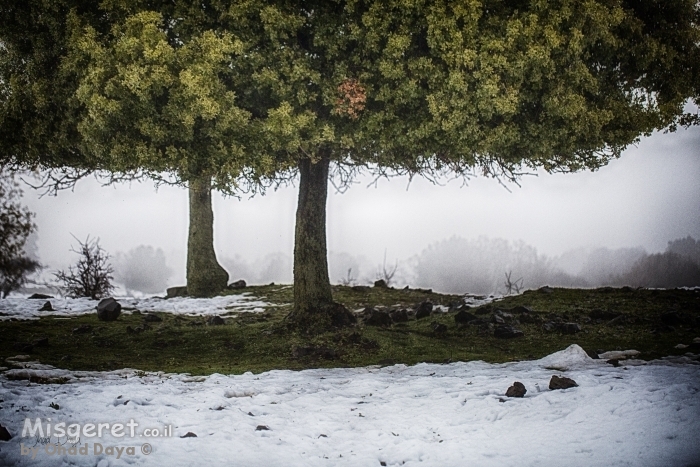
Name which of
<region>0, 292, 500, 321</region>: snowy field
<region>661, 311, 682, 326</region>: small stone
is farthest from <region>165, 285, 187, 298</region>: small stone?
<region>661, 311, 682, 326</region>: small stone

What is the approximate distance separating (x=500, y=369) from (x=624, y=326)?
584 cm

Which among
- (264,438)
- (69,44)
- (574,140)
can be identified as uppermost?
(69,44)

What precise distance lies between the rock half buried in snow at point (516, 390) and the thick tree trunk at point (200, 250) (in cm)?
1585

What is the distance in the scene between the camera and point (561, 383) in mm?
9219

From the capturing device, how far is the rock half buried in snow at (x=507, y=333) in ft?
48.0

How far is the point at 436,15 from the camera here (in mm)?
12367

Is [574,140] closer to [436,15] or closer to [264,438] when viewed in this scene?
[436,15]

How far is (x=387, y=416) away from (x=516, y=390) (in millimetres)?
1998

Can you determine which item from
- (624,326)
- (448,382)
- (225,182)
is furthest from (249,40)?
(624,326)

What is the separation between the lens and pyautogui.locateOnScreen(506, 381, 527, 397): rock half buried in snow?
357 inches

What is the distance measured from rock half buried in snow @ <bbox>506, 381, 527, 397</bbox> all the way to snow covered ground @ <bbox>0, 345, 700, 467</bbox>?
0.51 ft

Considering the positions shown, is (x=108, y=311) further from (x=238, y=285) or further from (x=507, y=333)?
(x=507, y=333)

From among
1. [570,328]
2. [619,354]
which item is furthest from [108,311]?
[619,354]

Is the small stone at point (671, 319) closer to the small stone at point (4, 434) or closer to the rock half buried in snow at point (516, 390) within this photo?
the rock half buried in snow at point (516, 390)
